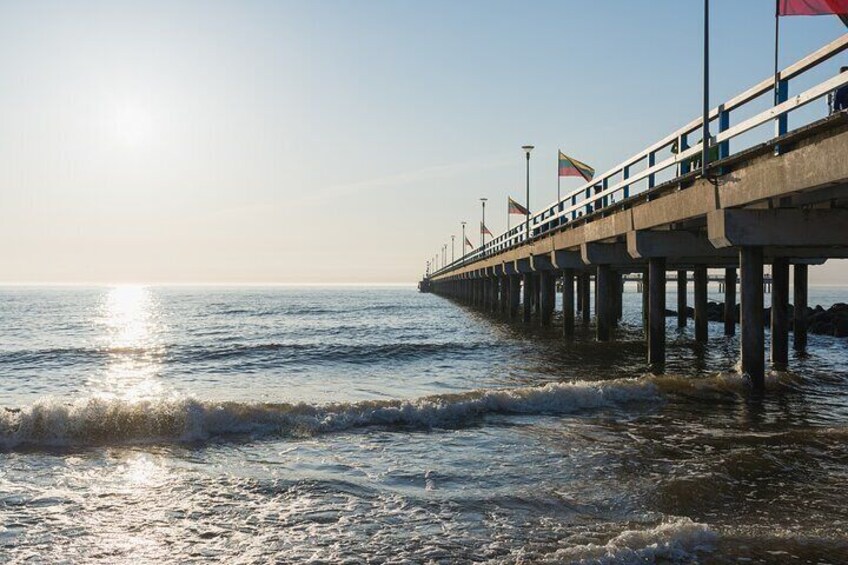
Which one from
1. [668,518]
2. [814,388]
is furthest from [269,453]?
[814,388]

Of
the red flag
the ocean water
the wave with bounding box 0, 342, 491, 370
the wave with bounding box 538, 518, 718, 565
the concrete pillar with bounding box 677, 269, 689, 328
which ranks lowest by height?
the wave with bounding box 0, 342, 491, 370

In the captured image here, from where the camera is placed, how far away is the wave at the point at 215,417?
11594mm

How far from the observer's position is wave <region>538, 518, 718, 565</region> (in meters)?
6.20

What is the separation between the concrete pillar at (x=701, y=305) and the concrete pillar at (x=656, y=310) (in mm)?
9247

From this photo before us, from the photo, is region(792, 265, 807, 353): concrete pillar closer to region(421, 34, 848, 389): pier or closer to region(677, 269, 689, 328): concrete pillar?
region(421, 34, 848, 389): pier

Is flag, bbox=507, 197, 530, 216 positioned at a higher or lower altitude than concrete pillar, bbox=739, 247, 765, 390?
higher

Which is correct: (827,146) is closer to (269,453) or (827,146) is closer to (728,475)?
(728,475)

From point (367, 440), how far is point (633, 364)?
11.8 m

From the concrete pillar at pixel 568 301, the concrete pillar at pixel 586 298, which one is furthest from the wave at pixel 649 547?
the concrete pillar at pixel 586 298

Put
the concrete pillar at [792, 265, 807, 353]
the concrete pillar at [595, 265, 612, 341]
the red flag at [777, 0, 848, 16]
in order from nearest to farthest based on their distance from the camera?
1. the red flag at [777, 0, 848, 16]
2. the concrete pillar at [595, 265, 612, 341]
3. the concrete pillar at [792, 265, 807, 353]

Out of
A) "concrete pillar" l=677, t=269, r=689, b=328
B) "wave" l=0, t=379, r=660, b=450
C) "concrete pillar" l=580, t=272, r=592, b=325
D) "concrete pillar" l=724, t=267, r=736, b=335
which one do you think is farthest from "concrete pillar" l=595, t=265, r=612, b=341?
"concrete pillar" l=580, t=272, r=592, b=325

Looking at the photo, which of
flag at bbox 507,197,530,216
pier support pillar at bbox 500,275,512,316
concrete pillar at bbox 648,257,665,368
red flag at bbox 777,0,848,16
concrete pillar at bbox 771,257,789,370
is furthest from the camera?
Result: pier support pillar at bbox 500,275,512,316

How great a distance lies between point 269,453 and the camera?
418 inches

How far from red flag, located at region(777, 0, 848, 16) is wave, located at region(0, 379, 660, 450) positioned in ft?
23.6
